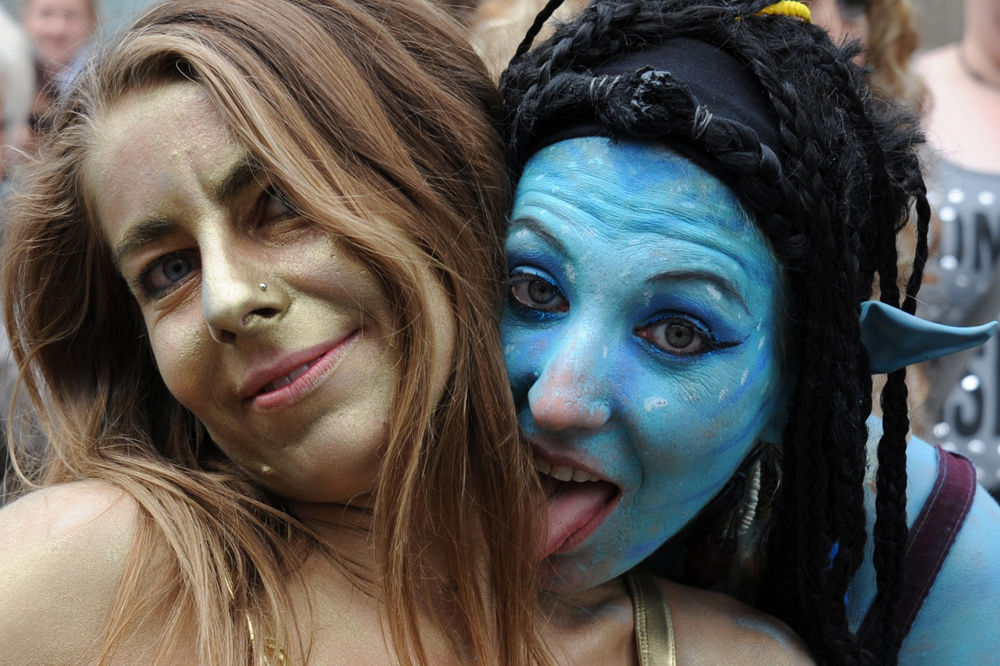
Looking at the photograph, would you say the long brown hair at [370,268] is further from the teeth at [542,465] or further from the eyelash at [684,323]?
the eyelash at [684,323]

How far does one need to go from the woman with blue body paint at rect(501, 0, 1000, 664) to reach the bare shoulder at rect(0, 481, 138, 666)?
59 cm

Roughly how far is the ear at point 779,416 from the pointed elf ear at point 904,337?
0.47 feet

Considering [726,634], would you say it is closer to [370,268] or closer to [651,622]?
[651,622]

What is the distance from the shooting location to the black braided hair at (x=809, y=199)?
4.93 ft

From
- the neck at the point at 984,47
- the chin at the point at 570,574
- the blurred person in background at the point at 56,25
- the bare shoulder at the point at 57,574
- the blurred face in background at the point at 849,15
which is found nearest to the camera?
the bare shoulder at the point at 57,574

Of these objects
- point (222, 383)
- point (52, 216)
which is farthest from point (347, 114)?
point (52, 216)

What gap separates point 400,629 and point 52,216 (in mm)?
828

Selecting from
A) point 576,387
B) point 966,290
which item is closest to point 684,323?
point 576,387

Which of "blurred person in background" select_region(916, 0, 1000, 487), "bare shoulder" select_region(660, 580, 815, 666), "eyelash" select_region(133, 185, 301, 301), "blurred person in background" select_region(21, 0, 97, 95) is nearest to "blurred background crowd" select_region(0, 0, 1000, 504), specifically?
"blurred person in background" select_region(916, 0, 1000, 487)

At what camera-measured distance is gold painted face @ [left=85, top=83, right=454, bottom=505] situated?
141cm

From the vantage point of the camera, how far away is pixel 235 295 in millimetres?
1357

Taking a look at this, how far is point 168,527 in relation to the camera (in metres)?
1.43

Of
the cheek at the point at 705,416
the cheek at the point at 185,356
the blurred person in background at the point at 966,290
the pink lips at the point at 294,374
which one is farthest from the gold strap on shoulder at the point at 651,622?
the blurred person in background at the point at 966,290

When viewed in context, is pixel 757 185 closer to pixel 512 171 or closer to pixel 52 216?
pixel 512 171
